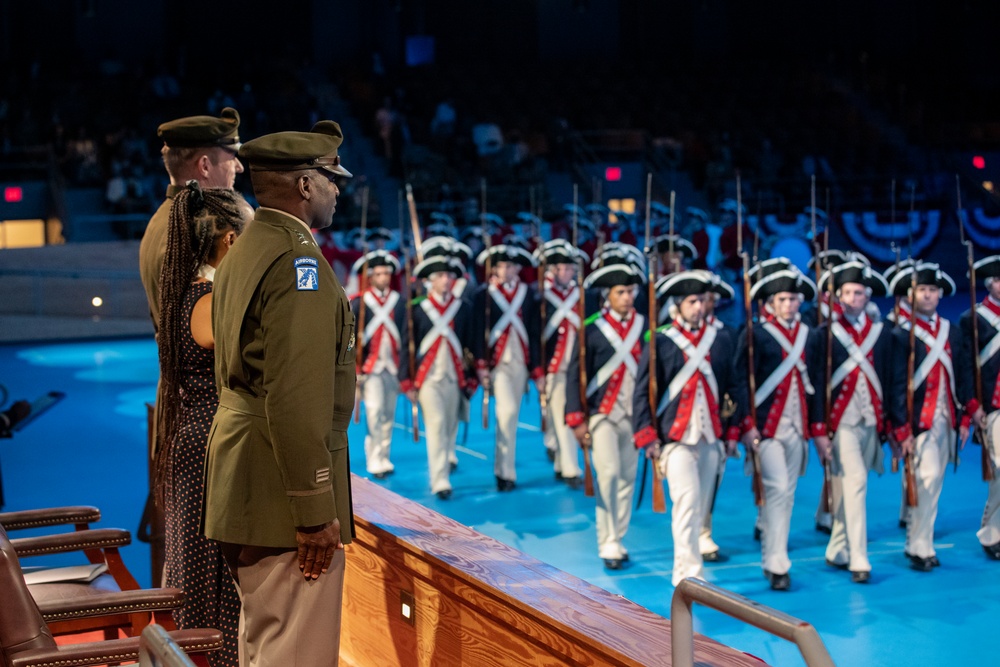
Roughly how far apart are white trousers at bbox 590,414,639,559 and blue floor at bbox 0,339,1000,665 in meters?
0.16

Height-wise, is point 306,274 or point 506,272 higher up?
point 306,274

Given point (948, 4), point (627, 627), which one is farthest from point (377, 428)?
point (948, 4)

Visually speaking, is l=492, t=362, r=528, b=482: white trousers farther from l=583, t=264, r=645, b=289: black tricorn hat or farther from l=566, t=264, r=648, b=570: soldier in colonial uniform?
l=583, t=264, r=645, b=289: black tricorn hat

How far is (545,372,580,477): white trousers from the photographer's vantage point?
9.16 m

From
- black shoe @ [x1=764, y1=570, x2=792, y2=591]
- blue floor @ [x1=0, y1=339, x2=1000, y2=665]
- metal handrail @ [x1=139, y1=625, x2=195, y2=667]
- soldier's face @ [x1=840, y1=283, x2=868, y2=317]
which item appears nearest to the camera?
metal handrail @ [x1=139, y1=625, x2=195, y2=667]

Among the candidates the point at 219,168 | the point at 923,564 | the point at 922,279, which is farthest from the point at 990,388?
the point at 219,168

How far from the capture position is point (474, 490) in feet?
30.0

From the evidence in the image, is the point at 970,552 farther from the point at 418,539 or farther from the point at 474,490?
the point at 418,539

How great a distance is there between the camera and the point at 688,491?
6539mm

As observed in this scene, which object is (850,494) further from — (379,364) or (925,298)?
(379,364)

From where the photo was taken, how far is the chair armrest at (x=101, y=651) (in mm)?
3193

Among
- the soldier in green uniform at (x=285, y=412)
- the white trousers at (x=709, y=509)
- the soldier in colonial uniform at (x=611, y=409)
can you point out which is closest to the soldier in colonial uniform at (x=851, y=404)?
the white trousers at (x=709, y=509)

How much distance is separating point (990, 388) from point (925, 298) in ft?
2.14

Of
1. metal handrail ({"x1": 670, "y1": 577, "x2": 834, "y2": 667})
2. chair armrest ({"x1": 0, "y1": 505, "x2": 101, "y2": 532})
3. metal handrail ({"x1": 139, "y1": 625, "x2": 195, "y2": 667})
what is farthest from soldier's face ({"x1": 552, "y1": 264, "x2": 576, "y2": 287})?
metal handrail ({"x1": 139, "y1": 625, "x2": 195, "y2": 667})
